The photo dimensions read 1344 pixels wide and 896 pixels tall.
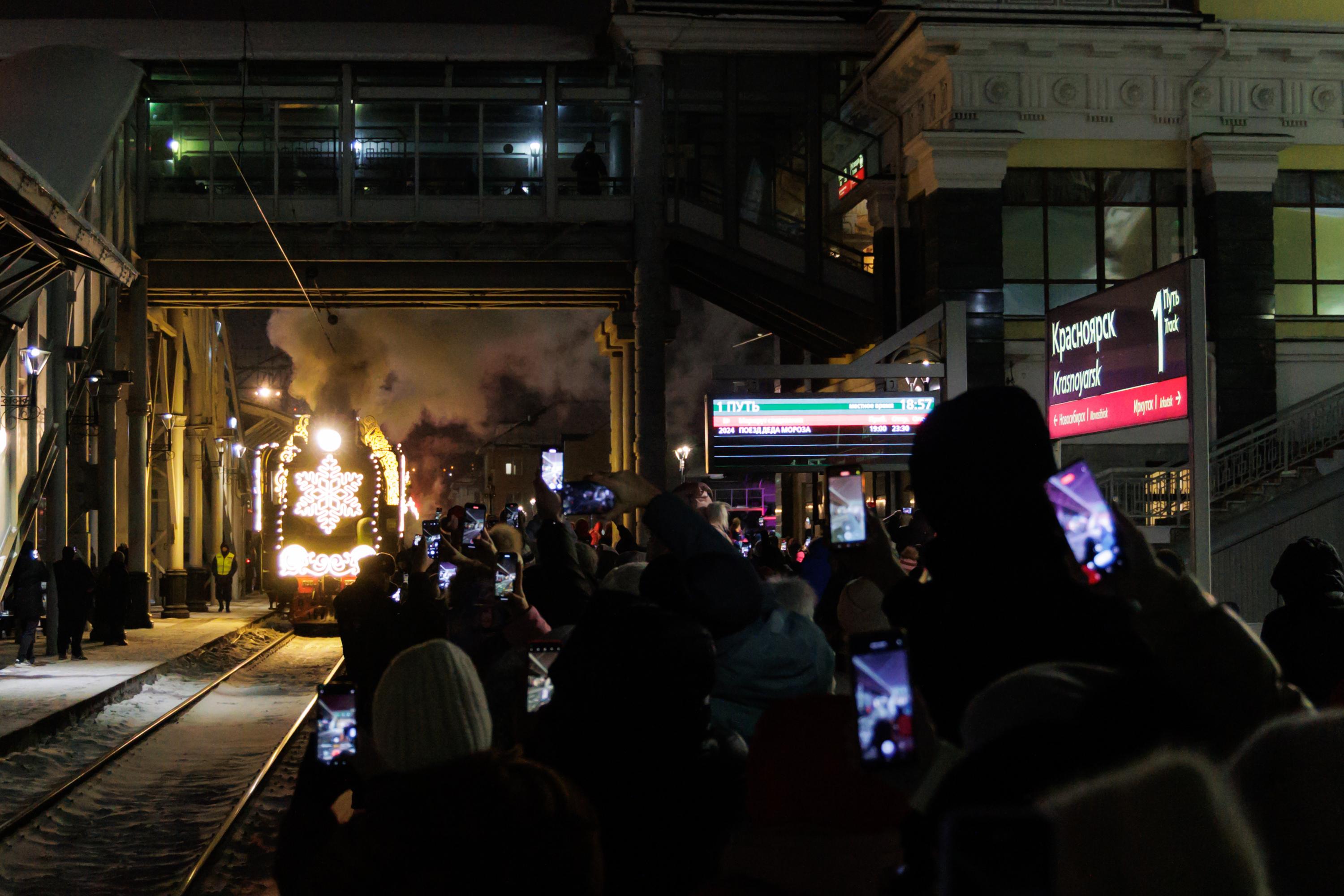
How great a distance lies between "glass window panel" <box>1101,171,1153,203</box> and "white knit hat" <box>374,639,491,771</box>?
2334 centimetres

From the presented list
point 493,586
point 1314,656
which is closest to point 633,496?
point 493,586

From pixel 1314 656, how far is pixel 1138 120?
19994mm

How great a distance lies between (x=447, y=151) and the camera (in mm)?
27375

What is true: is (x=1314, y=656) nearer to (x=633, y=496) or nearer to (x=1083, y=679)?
(x=633, y=496)

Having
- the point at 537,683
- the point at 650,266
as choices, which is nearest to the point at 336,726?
the point at 537,683

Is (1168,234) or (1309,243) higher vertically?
(1168,234)

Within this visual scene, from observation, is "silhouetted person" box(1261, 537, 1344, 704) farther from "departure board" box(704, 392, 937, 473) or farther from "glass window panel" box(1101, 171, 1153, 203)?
"glass window panel" box(1101, 171, 1153, 203)

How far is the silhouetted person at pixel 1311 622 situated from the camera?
236 inches

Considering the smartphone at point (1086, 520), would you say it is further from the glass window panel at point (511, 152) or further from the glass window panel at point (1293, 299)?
the glass window panel at point (511, 152)

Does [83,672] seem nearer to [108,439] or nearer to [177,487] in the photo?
[108,439]

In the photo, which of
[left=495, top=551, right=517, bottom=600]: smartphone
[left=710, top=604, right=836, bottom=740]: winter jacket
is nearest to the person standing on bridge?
[left=495, top=551, right=517, bottom=600]: smartphone

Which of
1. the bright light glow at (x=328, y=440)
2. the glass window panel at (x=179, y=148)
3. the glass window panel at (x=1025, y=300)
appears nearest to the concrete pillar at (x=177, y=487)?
the bright light glow at (x=328, y=440)

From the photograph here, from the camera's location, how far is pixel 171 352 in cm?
3825

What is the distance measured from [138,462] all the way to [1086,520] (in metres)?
30.1
